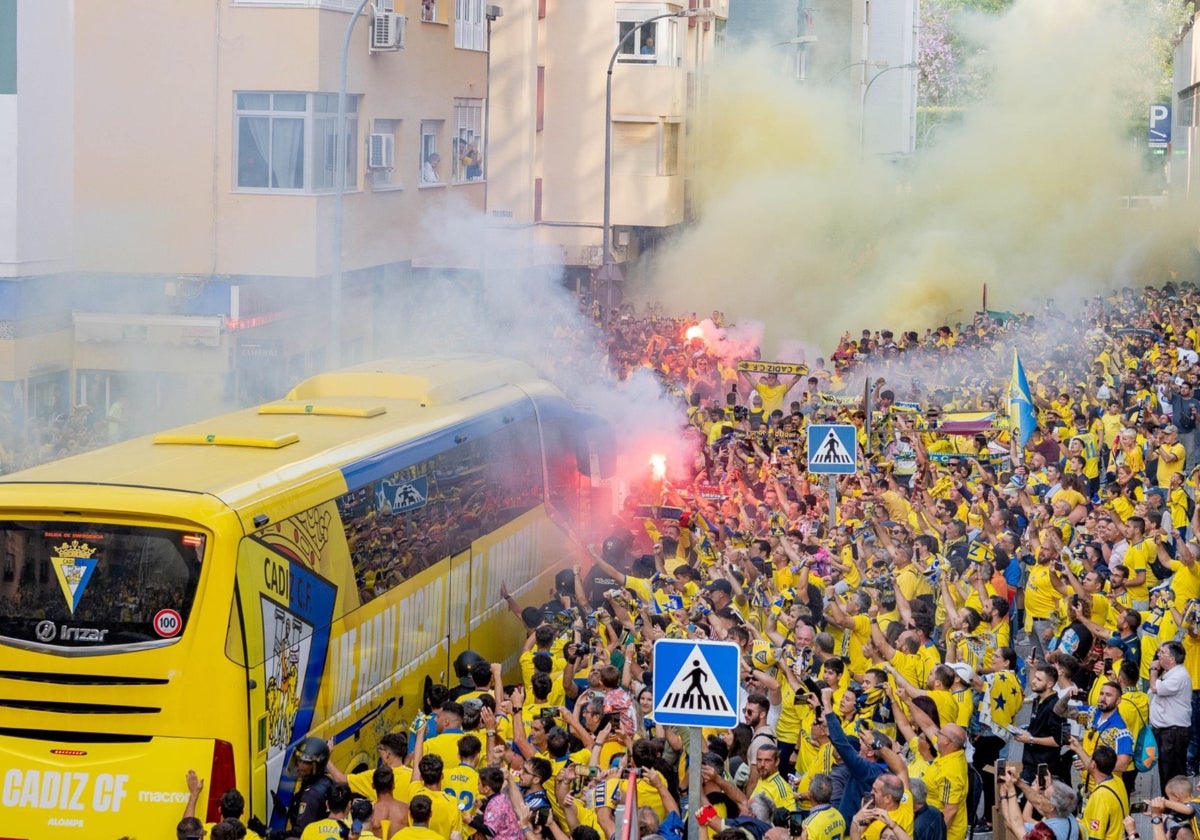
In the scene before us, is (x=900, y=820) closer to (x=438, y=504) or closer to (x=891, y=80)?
(x=438, y=504)

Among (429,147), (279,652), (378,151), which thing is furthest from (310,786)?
(429,147)

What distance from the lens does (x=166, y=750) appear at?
9344 mm

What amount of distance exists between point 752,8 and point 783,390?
3107 cm

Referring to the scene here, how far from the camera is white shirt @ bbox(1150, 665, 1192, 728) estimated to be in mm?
10617

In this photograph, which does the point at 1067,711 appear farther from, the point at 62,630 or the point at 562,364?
the point at 562,364

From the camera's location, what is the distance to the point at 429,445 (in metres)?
12.7

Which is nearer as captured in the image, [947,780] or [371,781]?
[947,780]

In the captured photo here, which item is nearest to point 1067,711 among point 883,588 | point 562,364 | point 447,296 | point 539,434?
point 883,588

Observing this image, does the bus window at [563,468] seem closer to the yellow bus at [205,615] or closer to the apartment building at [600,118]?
the yellow bus at [205,615]

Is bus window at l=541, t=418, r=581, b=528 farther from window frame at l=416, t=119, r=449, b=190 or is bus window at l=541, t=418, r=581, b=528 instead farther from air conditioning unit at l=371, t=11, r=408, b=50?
window frame at l=416, t=119, r=449, b=190

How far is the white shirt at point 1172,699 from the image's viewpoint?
418 inches

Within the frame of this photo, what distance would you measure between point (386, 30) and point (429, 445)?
1471 cm

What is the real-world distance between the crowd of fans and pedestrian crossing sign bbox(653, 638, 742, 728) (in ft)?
1.06

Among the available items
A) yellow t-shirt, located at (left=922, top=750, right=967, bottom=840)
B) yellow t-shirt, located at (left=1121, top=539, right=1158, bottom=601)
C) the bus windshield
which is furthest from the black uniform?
yellow t-shirt, located at (left=1121, top=539, right=1158, bottom=601)
